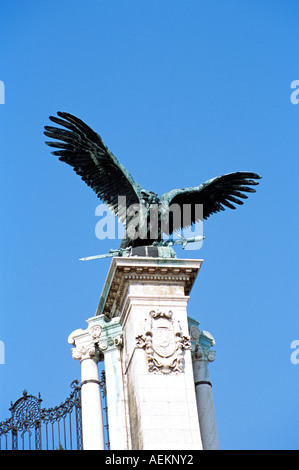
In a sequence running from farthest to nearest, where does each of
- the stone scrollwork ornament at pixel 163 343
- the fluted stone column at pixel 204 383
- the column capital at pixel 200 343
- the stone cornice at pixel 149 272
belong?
the column capital at pixel 200 343
the fluted stone column at pixel 204 383
the stone cornice at pixel 149 272
the stone scrollwork ornament at pixel 163 343

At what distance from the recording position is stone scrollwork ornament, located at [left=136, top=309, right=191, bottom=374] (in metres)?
21.1

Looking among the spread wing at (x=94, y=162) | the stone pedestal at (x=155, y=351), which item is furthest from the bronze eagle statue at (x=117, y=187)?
the stone pedestal at (x=155, y=351)

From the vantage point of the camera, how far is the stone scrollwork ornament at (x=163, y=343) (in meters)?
21.1

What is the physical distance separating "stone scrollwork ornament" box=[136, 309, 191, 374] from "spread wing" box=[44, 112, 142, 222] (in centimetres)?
298

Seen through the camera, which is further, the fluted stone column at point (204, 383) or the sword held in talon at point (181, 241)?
the sword held in talon at point (181, 241)

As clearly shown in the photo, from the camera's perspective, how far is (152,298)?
71.9ft

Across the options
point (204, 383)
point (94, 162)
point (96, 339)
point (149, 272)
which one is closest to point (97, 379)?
point (96, 339)

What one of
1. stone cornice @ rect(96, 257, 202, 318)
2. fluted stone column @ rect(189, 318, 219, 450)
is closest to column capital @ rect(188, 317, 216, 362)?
fluted stone column @ rect(189, 318, 219, 450)

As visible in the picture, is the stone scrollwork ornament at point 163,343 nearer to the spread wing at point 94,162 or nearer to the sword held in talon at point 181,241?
the sword held in talon at point 181,241

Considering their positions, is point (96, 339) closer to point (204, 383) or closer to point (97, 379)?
point (97, 379)

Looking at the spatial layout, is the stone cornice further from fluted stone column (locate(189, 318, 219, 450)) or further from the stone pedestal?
fluted stone column (locate(189, 318, 219, 450))

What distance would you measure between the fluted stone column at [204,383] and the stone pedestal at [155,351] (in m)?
1.23
